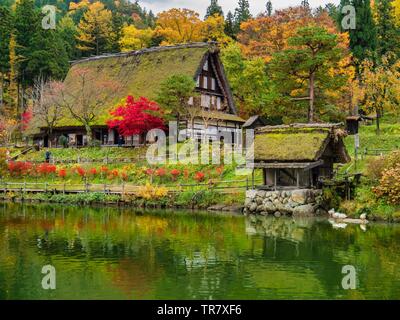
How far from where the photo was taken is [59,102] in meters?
51.6

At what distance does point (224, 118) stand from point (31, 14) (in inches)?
1154

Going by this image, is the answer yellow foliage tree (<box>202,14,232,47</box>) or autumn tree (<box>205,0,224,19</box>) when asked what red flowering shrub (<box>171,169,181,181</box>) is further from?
autumn tree (<box>205,0,224,19</box>)

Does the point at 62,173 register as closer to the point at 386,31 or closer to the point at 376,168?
the point at 376,168

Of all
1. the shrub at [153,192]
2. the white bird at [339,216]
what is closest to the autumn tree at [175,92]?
the shrub at [153,192]

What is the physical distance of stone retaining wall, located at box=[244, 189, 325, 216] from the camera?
1174 inches

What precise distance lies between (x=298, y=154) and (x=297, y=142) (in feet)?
3.12

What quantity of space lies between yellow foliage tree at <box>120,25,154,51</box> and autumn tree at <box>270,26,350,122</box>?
29647 millimetres

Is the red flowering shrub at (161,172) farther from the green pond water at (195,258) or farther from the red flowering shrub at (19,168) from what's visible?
the red flowering shrub at (19,168)

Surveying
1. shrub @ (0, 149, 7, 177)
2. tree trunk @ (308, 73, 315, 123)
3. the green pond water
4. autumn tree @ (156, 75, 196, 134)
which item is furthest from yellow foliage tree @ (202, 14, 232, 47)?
the green pond water

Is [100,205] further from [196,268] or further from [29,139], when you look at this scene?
[29,139]

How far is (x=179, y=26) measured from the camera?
65.9 meters
